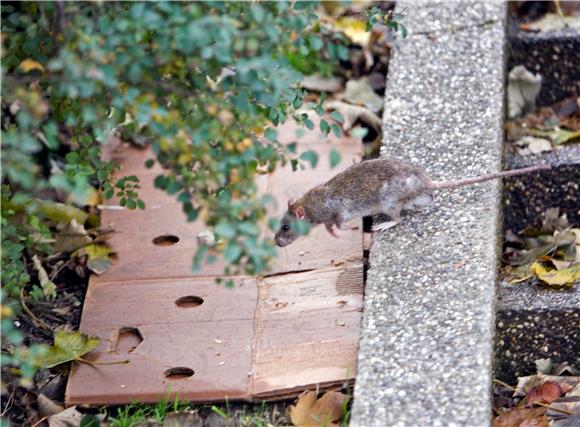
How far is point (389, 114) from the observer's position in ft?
18.2

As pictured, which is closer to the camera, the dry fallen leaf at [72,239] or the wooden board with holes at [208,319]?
the wooden board with holes at [208,319]

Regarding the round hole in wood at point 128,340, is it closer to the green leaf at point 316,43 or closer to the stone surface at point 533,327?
the stone surface at point 533,327

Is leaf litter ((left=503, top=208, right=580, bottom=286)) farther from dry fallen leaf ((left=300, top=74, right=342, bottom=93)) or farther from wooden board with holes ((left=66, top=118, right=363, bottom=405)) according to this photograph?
dry fallen leaf ((left=300, top=74, right=342, bottom=93))

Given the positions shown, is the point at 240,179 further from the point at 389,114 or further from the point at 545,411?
the point at 389,114

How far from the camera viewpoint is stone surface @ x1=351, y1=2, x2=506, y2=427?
3.85 m

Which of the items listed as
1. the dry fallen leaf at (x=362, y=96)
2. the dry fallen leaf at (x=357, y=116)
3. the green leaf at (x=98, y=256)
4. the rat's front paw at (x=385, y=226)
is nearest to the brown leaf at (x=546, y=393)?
the rat's front paw at (x=385, y=226)

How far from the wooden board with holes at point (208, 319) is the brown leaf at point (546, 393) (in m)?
0.72

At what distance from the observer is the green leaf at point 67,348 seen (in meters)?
4.59

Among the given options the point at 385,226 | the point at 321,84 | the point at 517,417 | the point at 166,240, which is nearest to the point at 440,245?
the point at 385,226

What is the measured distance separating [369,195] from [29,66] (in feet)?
5.66

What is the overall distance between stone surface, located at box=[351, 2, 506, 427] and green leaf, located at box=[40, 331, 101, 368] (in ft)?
4.05

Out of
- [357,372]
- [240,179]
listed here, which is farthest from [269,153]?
[357,372]

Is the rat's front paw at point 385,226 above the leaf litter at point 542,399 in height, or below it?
above

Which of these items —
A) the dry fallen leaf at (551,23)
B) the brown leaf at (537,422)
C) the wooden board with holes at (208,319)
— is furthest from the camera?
the dry fallen leaf at (551,23)
